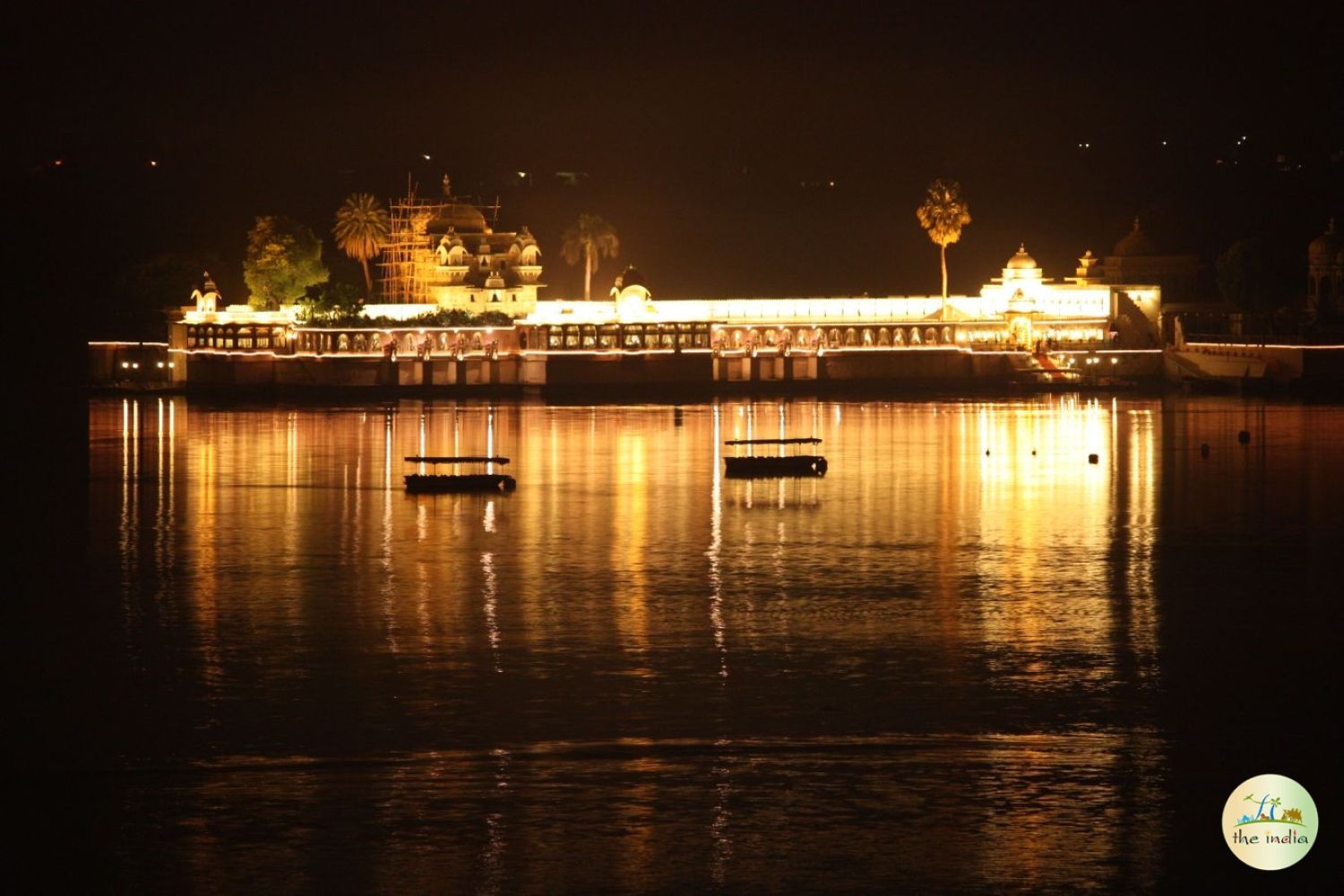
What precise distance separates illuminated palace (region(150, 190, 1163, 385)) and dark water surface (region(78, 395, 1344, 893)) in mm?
45788

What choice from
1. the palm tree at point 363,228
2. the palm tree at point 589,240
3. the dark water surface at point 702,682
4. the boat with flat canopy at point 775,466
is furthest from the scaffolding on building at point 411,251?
the dark water surface at point 702,682

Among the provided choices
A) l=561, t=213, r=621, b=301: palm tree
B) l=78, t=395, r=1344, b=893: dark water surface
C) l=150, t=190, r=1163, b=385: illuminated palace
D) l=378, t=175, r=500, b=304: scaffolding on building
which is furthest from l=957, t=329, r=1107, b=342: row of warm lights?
l=78, t=395, r=1344, b=893: dark water surface

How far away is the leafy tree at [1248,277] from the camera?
90500mm

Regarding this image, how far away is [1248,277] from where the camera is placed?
9062 centimetres

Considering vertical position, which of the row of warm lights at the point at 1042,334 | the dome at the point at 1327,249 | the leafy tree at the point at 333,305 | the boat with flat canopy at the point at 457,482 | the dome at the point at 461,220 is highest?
the dome at the point at 461,220

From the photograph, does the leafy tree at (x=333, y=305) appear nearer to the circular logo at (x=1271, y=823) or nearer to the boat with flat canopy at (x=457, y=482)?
the boat with flat canopy at (x=457, y=482)

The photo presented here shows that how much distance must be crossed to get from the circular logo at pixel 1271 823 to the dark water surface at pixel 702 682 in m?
0.16

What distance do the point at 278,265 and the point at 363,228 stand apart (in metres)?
9.62

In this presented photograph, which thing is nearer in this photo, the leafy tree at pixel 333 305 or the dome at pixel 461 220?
the leafy tree at pixel 333 305

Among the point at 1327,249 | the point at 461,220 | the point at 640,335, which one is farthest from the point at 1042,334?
the point at 461,220

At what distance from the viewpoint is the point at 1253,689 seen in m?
18.8

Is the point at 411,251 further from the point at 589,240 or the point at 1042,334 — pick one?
the point at 1042,334

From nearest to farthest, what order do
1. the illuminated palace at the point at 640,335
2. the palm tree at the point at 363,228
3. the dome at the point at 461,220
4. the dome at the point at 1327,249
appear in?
the dome at the point at 1327,249
the illuminated palace at the point at 640,335
the dome at the point at 461,220
the palm tree at the point at 363,228

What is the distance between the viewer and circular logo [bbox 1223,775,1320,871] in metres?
13.3
